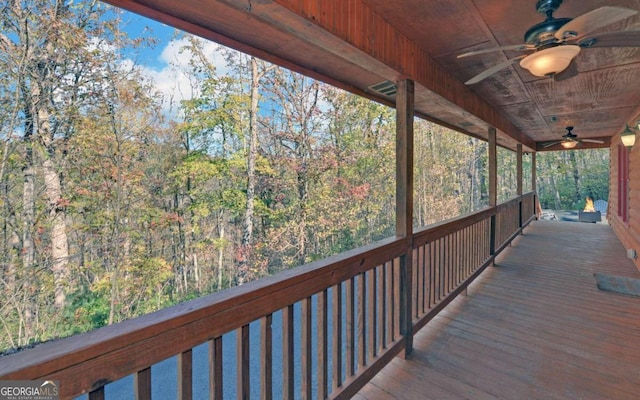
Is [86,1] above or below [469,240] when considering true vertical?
above

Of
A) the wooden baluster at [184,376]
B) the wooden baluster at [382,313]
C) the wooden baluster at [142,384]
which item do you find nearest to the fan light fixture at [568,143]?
the wooden baluster at [382,313]

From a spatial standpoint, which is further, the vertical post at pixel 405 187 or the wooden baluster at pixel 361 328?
the vertical post at pixel 405 187

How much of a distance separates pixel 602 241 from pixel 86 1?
37.3ft

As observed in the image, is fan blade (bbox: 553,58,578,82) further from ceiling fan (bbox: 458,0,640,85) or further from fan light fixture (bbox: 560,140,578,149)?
fan light fixture (bbox: 560,140,578,149)

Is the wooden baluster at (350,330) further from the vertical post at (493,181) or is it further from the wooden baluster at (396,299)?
the vertical post at (493,181)

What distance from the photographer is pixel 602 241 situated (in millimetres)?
6551

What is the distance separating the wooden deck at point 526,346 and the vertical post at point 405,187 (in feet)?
1.06

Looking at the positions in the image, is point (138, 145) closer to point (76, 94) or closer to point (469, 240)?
point (76, 94)

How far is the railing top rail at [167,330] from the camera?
78 centimetres

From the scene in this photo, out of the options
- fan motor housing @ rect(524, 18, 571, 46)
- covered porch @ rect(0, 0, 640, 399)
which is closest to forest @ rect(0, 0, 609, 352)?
covered porch @ rect(0, 0, 640, 399)

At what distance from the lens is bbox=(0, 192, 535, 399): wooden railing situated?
0.86m

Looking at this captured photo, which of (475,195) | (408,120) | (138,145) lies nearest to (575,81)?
(408,120)

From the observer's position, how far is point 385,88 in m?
2.84

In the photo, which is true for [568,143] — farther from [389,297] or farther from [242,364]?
[242,364]
